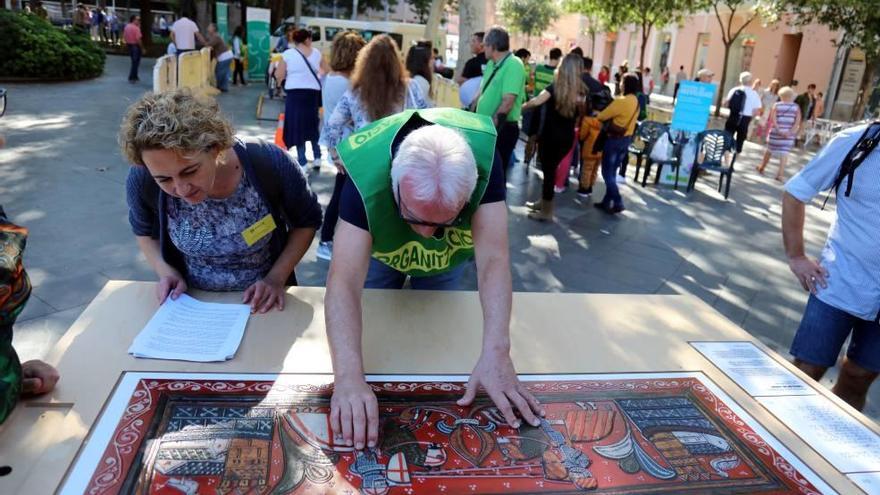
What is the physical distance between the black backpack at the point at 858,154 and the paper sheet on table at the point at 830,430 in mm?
834

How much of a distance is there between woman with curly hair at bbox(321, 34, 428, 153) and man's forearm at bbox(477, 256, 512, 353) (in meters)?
2.15

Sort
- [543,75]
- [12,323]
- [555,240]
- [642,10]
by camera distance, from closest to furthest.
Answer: [12,323], [555,240], [543,75], [642,10]

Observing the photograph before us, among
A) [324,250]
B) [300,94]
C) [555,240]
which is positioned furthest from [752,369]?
[300,94]

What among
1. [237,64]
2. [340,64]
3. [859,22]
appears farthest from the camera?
[237,64]

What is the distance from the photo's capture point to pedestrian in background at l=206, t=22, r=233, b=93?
12867 millimetres

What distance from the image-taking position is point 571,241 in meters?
4.95

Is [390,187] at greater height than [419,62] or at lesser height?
lesser

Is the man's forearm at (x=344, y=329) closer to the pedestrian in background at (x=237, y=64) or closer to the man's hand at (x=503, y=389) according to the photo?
the man's hand at (x=503, y=389)

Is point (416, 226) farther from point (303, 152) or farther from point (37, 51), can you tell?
point (37, 51)

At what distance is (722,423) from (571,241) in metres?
3.61

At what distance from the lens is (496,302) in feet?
4.89

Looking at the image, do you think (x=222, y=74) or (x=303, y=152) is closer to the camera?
(x=303, y=152)

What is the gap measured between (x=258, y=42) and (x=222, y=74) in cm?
291

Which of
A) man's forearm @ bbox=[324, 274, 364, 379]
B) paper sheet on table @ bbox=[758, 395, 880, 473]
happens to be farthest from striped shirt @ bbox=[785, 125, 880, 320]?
man's forearm @ bbox=[324, 274, 364, 379]
